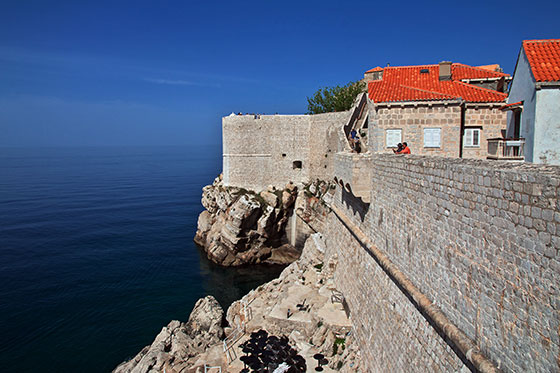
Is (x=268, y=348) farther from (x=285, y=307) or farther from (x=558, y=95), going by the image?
Answer: (x=558, y=95)

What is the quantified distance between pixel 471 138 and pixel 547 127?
7.51ft

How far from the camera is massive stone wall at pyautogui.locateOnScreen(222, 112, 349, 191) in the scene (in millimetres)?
24828

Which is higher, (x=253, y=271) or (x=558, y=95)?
(x=558, y=95)

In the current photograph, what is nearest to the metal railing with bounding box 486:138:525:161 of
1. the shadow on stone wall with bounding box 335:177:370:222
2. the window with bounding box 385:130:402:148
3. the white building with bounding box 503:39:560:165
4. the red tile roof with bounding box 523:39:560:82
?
the white building with bounding box 503:39:560:165

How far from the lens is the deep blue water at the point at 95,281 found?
47.4 ft

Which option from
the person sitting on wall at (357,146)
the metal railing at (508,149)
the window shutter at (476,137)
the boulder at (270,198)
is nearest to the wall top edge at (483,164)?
the metal railing at (508,149)

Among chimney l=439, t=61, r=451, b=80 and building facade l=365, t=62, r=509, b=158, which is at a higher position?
chimney l=439, t=61, r=451, b=80

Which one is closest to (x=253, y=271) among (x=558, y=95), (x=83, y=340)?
(x=83, y=340)

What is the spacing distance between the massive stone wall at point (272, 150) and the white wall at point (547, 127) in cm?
1611

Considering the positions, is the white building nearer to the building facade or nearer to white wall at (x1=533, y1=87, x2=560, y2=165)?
white wall at (x1=533, y1=87, x2=560, y2=165)

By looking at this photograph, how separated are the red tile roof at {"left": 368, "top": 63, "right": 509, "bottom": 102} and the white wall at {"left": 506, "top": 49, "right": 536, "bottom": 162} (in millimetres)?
766

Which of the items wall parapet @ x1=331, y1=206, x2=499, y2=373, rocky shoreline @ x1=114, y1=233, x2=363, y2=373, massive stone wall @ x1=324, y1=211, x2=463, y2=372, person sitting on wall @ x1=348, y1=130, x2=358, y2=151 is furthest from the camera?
person sitting on wall @ x1=348, y1=130, x2=358, y2=151

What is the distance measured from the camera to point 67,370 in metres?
13.1

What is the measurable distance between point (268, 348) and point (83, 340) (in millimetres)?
8758
